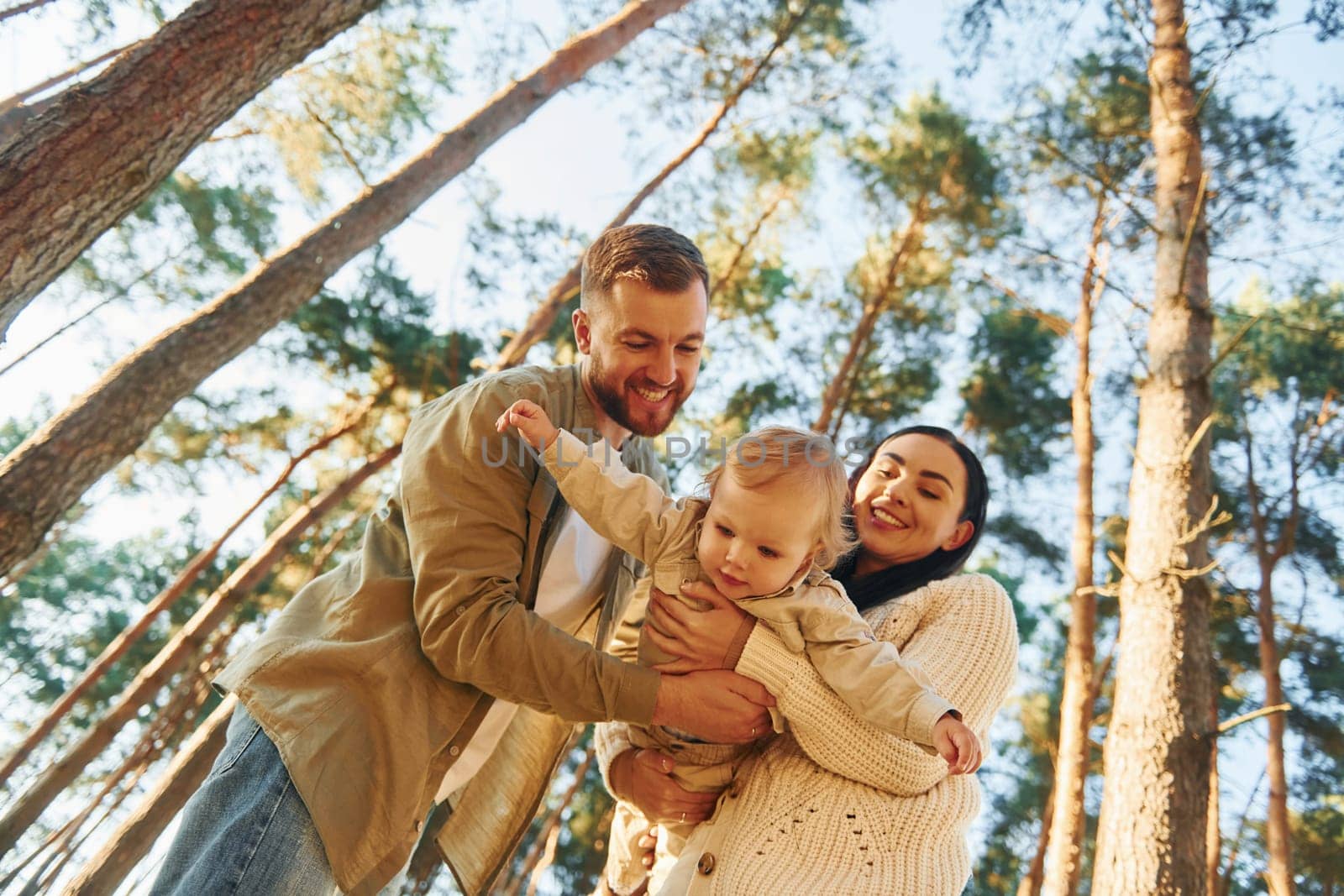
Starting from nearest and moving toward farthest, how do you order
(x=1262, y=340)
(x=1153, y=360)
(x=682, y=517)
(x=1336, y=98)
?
(x=682, y=517) < (x=1153, y=360) < (x=1336, y=98) < (x=1262, y=340)

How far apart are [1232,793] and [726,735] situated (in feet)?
34.7

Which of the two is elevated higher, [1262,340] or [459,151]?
[1262,340]

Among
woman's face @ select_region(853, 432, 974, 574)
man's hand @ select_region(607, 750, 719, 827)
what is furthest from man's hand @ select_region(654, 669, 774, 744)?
woman's face @ select_region(853, 432, 974, 574)

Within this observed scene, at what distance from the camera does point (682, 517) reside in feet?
7.64

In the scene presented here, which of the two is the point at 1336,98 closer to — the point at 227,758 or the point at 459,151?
the point at 459,151

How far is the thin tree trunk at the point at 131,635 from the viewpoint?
7617 mm

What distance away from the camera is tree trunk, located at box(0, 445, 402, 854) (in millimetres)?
5875

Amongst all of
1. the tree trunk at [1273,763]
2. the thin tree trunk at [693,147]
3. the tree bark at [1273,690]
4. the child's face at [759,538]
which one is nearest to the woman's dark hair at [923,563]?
the child's face at [759,538]

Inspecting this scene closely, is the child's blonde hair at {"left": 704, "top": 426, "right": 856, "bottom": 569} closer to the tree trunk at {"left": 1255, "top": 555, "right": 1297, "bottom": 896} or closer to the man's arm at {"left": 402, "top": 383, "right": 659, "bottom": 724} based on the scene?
the man's arm at {"left": 402, "top": 383, "right": 659, "bottom": 724}

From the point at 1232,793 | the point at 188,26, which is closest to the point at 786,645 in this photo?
the point at 188,26

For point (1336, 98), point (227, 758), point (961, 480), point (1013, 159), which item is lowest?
point (227, 758)

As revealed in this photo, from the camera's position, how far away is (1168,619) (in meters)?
4.45

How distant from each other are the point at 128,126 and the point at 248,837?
7.70ft

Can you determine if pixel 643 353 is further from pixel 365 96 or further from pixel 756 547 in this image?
pixel 365 96
